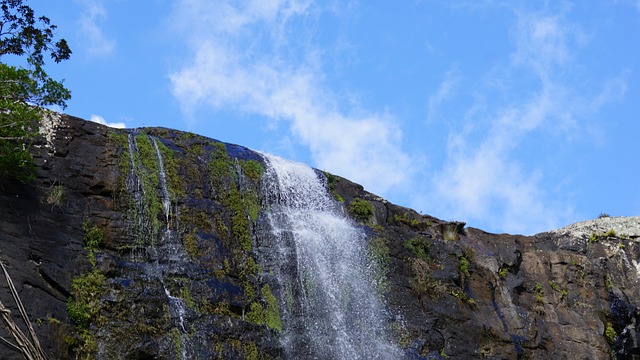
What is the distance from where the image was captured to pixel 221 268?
16484 millimetres

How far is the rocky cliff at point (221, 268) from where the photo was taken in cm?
1414

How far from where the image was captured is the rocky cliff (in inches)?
557

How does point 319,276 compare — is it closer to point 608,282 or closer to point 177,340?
point 177,340

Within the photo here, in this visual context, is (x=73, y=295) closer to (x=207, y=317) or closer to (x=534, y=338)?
(x=207, y=317)

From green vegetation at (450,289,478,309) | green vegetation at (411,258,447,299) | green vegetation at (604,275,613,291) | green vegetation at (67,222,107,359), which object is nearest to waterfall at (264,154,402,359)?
green vegetation at (411,258,447,299)

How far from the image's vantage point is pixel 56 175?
15984mm

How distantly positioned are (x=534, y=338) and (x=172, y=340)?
11188 mm

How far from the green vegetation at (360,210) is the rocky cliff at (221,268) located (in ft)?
0.14

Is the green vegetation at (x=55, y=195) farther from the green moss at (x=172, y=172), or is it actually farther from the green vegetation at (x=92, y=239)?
the green moss at (x=172, y=172)

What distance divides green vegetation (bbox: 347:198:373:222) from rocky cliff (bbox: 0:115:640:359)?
0.14ft

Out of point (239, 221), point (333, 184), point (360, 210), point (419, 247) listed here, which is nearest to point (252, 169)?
point (239, 221)

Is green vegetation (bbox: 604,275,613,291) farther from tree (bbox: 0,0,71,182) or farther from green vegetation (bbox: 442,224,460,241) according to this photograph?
tree (bbox: 0,0,71,182)

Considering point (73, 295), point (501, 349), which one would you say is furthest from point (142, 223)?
point (501, 349)

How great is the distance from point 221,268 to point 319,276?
267cm
